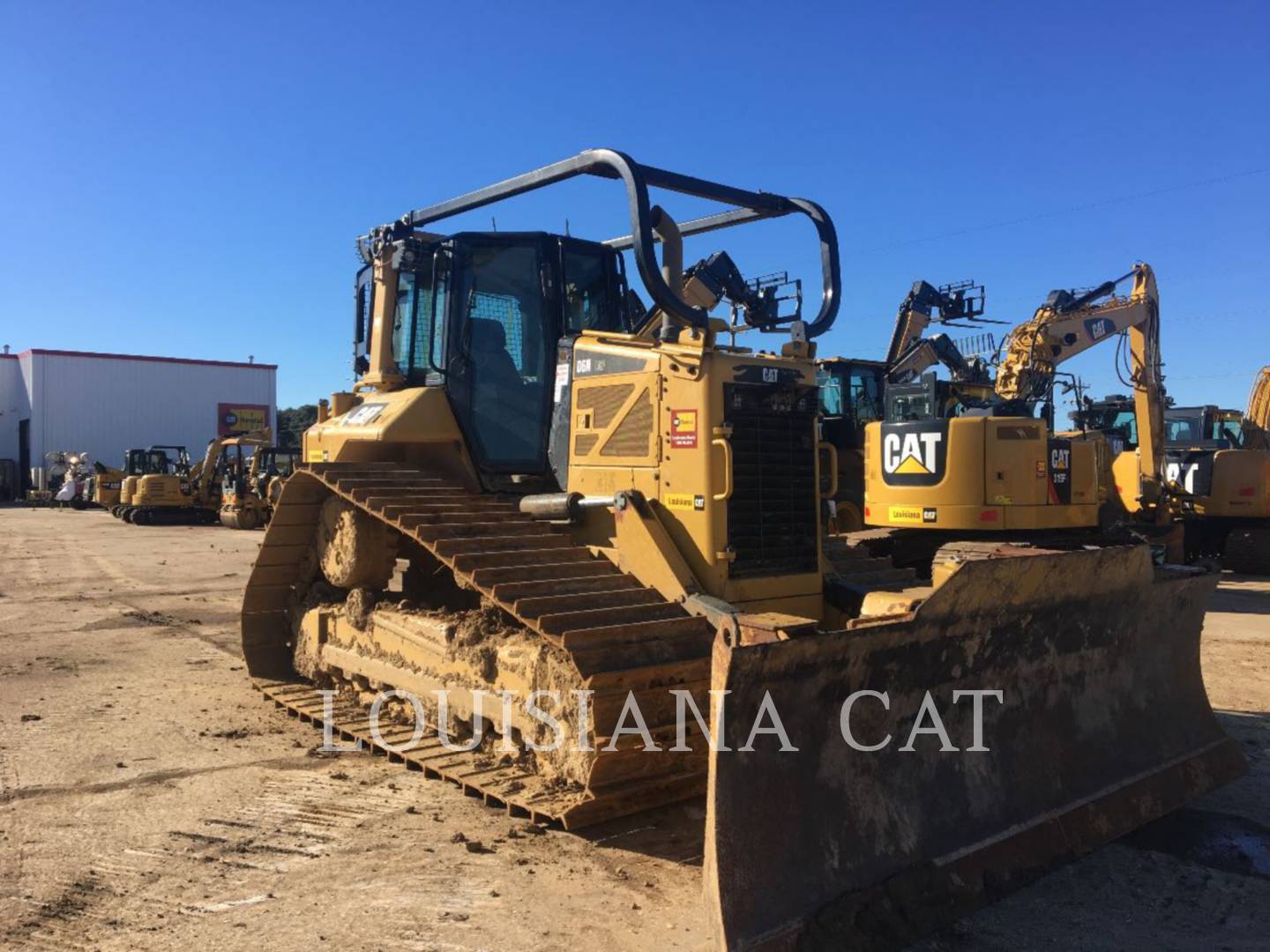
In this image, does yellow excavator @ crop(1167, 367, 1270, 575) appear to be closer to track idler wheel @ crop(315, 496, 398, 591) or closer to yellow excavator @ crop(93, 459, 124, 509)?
track idler wheel @ crop(315, 496, 398, 591)

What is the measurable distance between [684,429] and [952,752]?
2.09 metres

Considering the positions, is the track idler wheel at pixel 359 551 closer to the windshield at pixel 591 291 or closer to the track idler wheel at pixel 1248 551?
the windshield at pixel 591 291

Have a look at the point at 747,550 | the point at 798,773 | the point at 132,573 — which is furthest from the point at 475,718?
the point at 132,573

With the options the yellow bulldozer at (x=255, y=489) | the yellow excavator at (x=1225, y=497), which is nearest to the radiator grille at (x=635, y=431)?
the yellow excavator at (x=1225, y=497)

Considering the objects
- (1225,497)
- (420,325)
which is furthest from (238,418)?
(420,325)

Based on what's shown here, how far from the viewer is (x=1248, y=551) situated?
15.6 metres

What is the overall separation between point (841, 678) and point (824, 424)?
11176 millimetres

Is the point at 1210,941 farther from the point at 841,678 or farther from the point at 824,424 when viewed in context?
the point at 824,424

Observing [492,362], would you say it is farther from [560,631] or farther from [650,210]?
[560,631]

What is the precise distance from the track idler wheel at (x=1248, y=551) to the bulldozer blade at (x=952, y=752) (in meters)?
12.0

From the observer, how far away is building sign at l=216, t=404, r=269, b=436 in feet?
169

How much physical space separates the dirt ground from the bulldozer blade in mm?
217

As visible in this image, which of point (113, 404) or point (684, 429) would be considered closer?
point (684, 429)

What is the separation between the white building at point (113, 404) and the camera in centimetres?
4816
